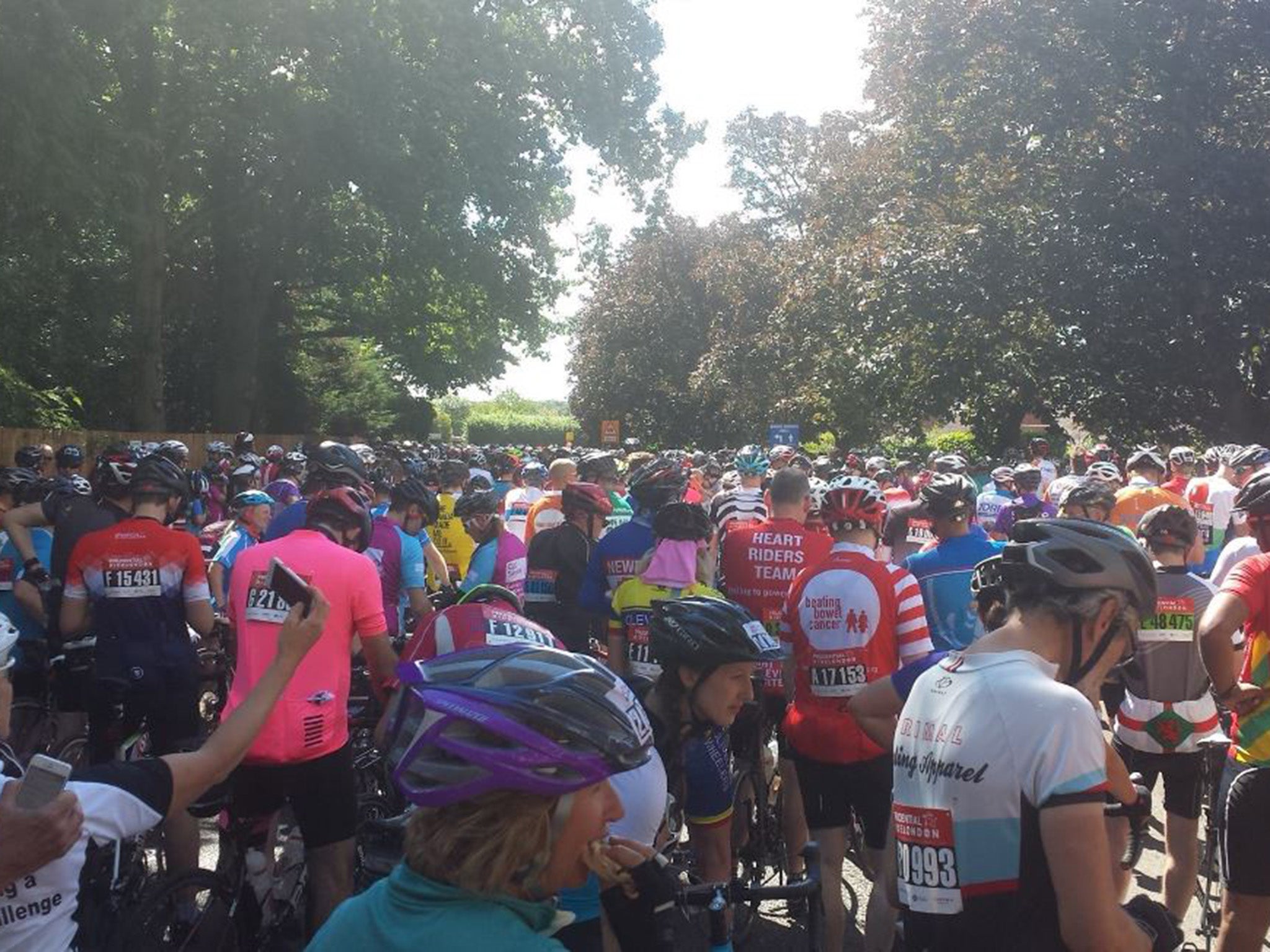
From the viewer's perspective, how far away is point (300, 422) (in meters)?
39.3

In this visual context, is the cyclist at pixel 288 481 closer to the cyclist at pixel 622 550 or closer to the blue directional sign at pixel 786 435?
the cyclist at pixel 622 550

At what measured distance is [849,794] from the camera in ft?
16.4

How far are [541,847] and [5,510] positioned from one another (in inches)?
288

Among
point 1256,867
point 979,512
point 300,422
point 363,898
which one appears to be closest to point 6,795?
point 363,898

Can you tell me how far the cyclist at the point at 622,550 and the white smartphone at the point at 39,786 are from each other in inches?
162

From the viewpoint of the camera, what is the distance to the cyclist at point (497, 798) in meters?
1.84

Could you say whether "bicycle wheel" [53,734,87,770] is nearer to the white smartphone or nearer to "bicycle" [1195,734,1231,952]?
the white smartphone

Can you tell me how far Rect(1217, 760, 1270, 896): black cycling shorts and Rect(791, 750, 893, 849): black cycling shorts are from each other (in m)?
1.27

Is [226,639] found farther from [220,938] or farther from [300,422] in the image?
[300,422]

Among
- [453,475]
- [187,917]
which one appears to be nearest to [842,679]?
[187,917]

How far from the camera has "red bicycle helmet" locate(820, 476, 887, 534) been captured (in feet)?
17.2

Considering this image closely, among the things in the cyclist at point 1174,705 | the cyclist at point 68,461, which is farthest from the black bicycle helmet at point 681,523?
the cyclist at point 68,461

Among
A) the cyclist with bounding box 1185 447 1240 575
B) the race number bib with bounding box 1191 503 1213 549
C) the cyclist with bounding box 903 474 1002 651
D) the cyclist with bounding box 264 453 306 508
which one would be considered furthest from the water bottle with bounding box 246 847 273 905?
the race number bib with bounding box 1191 503 1213 549

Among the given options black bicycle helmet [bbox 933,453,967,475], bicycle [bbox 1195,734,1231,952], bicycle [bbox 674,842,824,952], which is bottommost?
bicycle [bbox 1195,734,1231,952]
